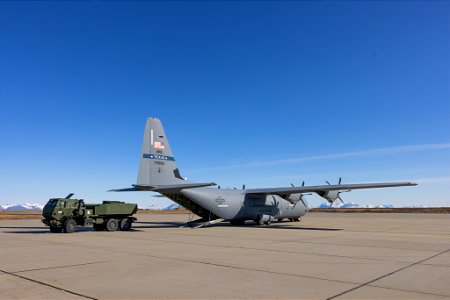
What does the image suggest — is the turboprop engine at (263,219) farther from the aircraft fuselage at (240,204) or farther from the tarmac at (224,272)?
the tarmac at (224,272)

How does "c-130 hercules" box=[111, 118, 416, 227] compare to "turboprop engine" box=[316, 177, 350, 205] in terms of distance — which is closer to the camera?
"c-130 hercules" box=[111, 118, 416, 227]

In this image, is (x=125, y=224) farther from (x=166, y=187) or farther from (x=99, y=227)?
(x=166, y=187)

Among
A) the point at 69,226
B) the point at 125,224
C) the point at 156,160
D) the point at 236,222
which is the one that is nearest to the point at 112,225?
the point at 125,224

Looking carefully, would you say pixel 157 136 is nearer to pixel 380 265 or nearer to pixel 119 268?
A: pixel 119 268

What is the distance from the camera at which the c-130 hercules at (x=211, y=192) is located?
2420 cm

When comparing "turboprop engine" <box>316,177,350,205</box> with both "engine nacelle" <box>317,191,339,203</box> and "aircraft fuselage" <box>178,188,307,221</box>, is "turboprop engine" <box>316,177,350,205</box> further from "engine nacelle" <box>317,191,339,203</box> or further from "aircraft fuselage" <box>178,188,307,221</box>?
"aircraft fuselage" <box>178,188,307,221</box>

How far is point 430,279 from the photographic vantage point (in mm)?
8727

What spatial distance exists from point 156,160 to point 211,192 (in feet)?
19.2

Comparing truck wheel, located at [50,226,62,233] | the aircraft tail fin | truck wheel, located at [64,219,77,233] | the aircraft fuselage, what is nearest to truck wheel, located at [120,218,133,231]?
truck wheel, located at [64,219,77,233]

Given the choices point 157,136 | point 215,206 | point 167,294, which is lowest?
point 167,294

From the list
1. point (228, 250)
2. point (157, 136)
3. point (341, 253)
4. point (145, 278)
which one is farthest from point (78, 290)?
point (157, 136)

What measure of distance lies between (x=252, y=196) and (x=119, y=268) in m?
22.3

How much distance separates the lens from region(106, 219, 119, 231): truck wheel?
83.3ft

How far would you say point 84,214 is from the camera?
24453mm
